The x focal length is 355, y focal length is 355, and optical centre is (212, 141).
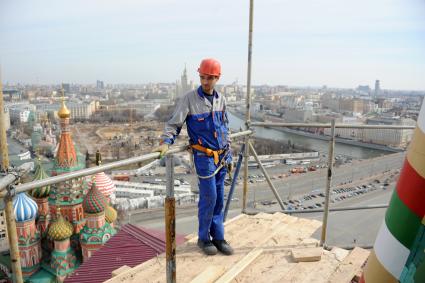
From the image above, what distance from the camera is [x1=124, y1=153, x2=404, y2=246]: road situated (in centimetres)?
1589

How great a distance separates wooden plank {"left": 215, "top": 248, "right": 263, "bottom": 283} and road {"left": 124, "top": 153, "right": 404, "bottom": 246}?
11262 millimetres

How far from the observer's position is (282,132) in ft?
157

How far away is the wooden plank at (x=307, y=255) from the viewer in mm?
2146

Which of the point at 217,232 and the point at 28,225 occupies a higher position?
the point at 217,232

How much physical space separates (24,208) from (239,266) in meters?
8.85

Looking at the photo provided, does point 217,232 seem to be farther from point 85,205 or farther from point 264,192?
point 264,192

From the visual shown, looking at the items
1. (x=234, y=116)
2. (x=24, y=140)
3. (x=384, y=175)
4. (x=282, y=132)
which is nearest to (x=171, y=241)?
(x=384, y=175)

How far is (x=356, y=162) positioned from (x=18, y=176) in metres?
31.7

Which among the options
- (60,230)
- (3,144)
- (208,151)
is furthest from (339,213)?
(3,144)

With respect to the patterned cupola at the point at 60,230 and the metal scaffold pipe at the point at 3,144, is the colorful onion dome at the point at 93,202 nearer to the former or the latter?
the patterned cupola at the point at 60,230

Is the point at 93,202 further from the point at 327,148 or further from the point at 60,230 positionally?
Answer: the point at 327,148

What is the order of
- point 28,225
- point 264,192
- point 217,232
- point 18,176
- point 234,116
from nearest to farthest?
point 18,176 < point 217,232 < point 28,225 < point 264,192 < point 234,116

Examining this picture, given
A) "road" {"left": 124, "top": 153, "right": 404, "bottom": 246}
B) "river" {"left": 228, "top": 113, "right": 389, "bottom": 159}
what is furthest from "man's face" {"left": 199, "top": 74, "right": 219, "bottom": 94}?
"river" {"left": 228, "top": 113, "right": 389, "bottom": 159}

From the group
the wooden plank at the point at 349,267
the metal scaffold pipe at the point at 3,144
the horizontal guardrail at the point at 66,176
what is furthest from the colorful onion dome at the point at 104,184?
the metal scaffold pipe at the point at 3,144
